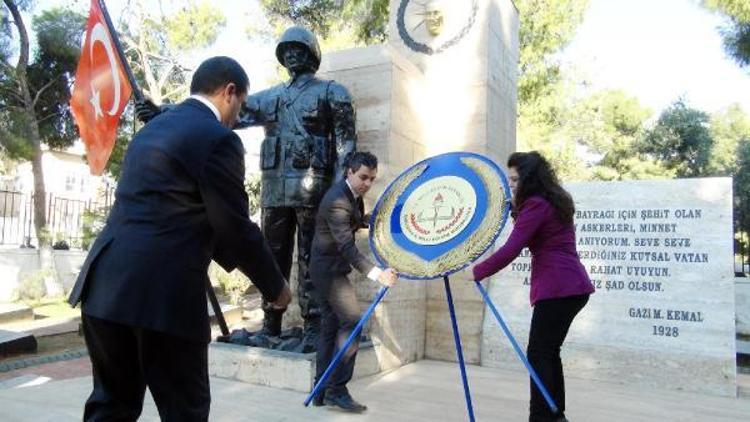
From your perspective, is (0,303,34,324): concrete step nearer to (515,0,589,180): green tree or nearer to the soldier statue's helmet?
the soldier statue's helmet

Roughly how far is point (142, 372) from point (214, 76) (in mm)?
1104

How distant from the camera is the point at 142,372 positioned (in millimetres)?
2123

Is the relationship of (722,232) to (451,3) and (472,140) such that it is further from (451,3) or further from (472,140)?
(451,3)

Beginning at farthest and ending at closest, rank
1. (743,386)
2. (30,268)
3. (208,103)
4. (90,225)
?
(90,225)
(30,268)
(743,386)
(208,103)

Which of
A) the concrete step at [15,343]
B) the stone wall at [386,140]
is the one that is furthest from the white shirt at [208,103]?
the concrete step at [15,343]

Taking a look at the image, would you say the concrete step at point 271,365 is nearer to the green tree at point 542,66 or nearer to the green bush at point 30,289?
the green bush at point 30,289

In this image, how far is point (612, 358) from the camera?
5.29 metres

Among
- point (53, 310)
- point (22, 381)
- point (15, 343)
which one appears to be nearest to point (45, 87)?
point (53, 310)

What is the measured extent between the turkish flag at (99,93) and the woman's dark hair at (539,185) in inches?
96.9

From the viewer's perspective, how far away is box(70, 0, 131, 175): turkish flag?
3746 mm

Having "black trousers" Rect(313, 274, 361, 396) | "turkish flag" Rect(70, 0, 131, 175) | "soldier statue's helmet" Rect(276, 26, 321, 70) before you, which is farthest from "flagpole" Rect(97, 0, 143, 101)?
"black trousers" Rect(313, 274, 361, 396)

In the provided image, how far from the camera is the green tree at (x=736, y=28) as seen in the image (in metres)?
11.8

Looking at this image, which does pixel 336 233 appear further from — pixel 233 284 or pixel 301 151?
pixel 233 284

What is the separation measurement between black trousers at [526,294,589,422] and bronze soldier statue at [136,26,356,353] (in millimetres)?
1872
